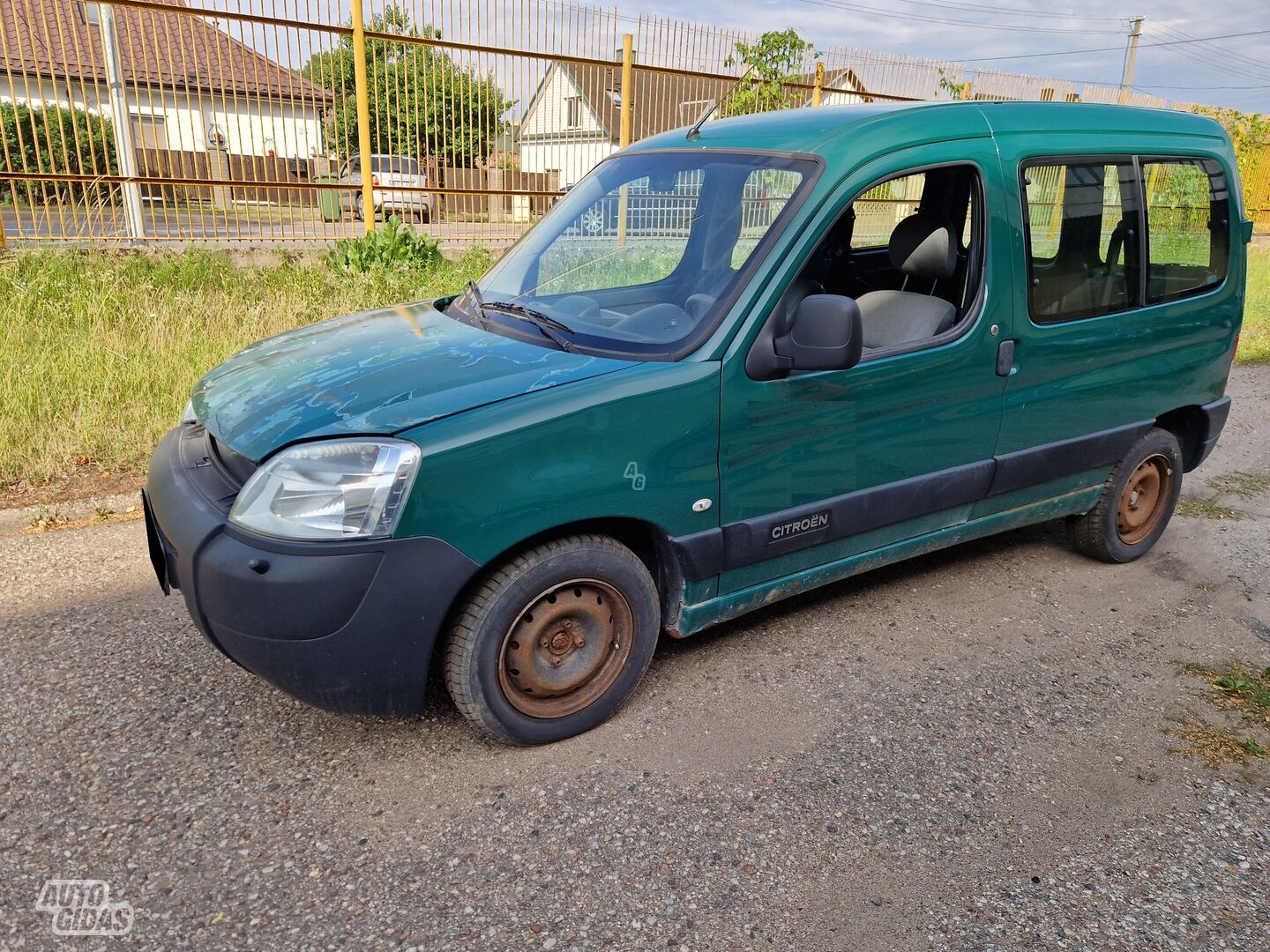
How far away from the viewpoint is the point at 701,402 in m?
2.83

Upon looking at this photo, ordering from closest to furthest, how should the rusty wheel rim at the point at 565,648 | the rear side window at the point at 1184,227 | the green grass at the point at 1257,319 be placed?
the rusty wheel rim at the point at 565,648 → the rear side window at the point at 1184,227 → the green grass at the point at 1257,319

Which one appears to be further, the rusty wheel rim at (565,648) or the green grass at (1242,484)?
the green grass at (1242,484)

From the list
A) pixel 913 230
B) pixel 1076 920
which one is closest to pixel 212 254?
pixel 913 230

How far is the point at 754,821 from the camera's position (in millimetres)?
2611

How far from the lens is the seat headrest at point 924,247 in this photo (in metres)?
3.70

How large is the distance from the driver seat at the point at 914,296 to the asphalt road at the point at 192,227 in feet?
A: 23.4

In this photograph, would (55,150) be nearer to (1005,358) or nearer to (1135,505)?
(1005,358)

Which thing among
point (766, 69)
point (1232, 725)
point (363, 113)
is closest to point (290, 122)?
point (363, 113)

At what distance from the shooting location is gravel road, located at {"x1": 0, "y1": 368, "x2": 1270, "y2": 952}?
7.45 ft

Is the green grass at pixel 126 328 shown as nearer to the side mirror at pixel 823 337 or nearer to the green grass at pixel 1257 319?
the side mirror at pixel 823 337

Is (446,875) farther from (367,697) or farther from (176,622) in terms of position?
(176,622)

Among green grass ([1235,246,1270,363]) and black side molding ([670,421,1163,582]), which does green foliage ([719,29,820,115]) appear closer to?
green grass ([1235,246,1270,363])

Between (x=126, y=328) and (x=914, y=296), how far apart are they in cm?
568

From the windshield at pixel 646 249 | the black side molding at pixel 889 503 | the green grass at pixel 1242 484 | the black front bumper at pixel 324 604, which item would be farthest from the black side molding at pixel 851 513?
the green grass at pixel 1242 484
